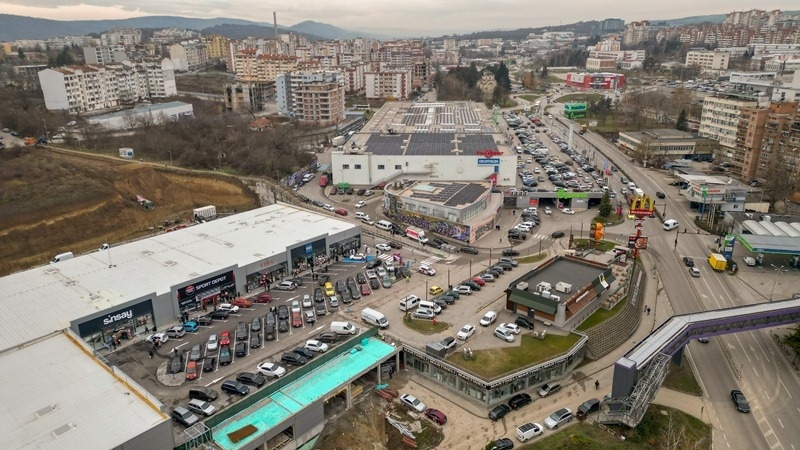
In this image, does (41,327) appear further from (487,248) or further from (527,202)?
(527,202)

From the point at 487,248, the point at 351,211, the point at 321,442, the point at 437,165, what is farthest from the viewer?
the point at 437,165

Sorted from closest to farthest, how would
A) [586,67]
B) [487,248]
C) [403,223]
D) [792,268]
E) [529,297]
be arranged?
[529,297], [792,268], [487,248], [403,223], [586,67]

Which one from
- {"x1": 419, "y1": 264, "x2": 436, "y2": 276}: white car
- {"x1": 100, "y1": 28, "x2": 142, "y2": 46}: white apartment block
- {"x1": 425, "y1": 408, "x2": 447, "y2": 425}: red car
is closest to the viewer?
{"x1": 425, "y1": 408, "x2": 447, "y2": 425}: red car

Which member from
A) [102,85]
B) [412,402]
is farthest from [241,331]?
[102,85]

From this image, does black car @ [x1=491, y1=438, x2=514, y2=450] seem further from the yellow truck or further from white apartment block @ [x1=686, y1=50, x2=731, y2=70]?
white apartment block @ [x1=686, y1=50, x2=731, y2=70]

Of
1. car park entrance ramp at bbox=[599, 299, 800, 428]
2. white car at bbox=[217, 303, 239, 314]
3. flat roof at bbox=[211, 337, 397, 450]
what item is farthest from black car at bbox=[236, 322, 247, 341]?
car park entrance ramp at bbox=[599, 299, 800, 428]

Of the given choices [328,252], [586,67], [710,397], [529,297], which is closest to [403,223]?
[328,252]
